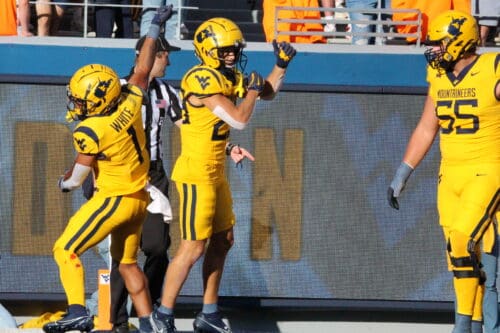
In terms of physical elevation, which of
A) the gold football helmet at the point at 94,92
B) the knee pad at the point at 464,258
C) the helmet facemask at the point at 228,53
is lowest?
the knee pad at the point at 464,258

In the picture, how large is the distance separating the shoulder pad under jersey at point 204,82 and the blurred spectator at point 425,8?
2655 mm

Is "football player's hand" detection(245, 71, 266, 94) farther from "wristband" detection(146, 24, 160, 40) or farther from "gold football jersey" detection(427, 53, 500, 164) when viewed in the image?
"gold football jersey" detection(427, 53, 500, 164)

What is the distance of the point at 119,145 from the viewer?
27.7 feet

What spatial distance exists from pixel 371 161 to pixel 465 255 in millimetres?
1738

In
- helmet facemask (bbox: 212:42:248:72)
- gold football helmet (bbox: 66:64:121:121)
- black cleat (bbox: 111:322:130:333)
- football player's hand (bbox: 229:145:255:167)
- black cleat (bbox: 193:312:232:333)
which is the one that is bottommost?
black cleat (bbox: 111:322:130:333)

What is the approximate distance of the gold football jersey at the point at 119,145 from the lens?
833 centimetres

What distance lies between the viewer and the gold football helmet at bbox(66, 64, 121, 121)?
8.38 metres

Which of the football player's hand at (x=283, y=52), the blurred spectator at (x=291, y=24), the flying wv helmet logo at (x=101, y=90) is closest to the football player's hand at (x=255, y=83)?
the football player's hand at (x=283, y=52)

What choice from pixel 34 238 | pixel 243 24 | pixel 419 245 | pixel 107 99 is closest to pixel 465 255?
pixel 419 245

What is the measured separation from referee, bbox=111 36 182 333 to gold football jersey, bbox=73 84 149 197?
543 millimetres

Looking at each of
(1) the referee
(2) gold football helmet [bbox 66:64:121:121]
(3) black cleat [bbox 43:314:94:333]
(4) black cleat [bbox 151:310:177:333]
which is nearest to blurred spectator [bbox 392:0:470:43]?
(1) the referee

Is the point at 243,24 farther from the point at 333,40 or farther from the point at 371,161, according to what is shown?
the point at 371,161

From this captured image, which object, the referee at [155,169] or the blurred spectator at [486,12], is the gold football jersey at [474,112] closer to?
the referee at [155,169]

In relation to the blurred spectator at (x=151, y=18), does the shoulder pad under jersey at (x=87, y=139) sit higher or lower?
lower
